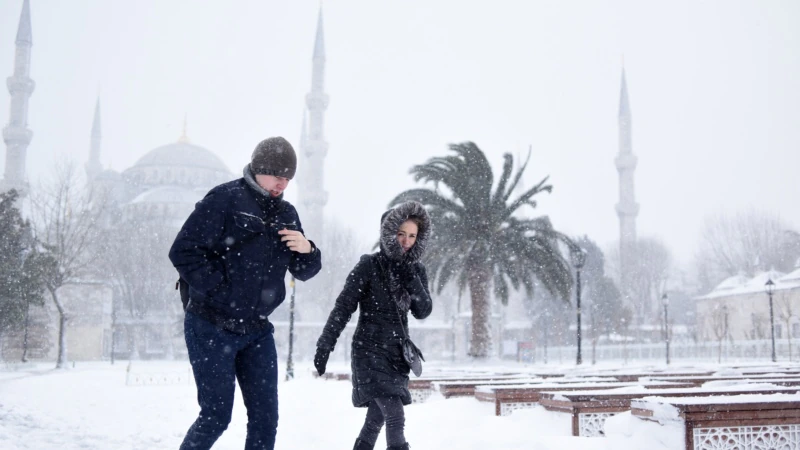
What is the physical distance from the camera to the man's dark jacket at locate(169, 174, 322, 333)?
320 cm

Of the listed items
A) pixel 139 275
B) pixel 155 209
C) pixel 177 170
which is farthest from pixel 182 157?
pixel 139 275

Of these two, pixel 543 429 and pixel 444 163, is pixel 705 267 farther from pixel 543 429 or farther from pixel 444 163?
pixel 543 429

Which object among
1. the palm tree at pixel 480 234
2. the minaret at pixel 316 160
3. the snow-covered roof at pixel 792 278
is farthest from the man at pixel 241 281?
the minaret at pixel 316 160

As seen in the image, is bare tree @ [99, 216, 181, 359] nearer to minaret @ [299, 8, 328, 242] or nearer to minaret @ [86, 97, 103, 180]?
minaret @ [299, 8, 328, 242]

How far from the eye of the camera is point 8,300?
2291cm

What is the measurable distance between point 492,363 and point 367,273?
16.8 metres

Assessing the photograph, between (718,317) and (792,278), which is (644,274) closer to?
(718,317)

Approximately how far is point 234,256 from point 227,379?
0.54m

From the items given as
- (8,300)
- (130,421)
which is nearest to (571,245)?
(130,421)

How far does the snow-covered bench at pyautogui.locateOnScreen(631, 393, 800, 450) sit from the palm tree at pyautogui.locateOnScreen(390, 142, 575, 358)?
14970 mm

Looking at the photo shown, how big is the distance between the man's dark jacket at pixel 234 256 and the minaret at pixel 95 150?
79.9m

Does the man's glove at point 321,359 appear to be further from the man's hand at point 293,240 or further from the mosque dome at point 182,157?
the mosque dome at point 182,157

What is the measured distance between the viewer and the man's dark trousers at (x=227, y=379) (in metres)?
3.20

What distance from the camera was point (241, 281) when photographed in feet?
10.7
